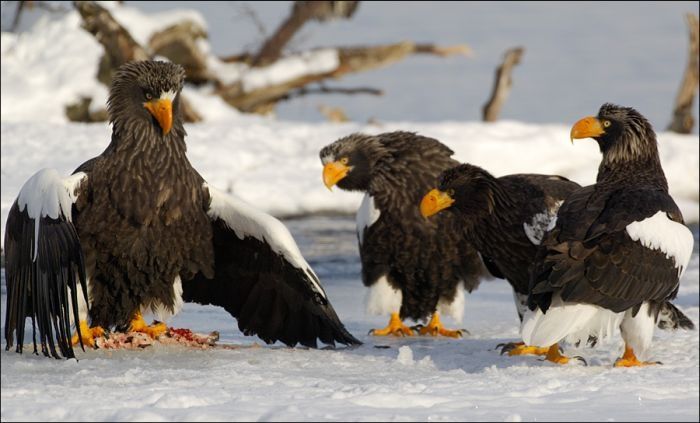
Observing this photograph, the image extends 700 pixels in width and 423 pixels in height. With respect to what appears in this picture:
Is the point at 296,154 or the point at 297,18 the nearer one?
the point at 296,154

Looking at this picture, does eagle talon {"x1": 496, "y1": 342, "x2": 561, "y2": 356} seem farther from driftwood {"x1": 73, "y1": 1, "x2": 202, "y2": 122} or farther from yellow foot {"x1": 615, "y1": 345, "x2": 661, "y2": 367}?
driftwood {"x1": 73, "y1": 1, "x2": 202, "y2": 122}

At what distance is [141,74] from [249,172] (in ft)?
26.3

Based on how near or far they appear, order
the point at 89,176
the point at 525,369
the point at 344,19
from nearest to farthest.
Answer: the point at 525,369 → the point at 89,176 → the point at 344,19

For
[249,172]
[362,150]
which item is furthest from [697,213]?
[362,150]

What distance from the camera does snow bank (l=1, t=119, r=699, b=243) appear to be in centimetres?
1314

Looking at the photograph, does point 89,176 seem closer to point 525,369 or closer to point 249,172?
point 525,369

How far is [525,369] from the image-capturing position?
5.16m

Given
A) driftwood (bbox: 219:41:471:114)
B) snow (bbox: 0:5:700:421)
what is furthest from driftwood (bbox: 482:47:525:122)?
snow (bbox: 0:5:700:421)

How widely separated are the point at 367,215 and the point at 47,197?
2.23 m

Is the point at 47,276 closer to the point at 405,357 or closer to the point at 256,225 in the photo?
the point at 256,225

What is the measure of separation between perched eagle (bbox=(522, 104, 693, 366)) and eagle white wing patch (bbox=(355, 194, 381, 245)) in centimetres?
160

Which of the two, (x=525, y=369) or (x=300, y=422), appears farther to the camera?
(x=525, y=369)

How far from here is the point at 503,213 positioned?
608 cm

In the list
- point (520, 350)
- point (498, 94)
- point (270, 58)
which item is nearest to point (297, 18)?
point (270, 58)
